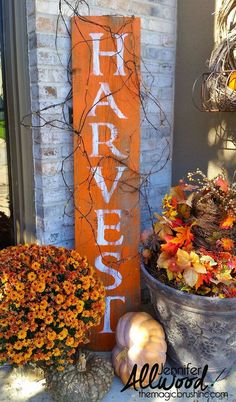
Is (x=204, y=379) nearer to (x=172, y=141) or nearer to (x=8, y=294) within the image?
(x=8, y=294)

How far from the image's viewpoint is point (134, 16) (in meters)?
2.15

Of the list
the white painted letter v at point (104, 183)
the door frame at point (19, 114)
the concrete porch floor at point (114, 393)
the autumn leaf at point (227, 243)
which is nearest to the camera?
the autumn leaf at point (227, 243)

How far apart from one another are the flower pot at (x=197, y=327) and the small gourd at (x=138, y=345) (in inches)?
3.0

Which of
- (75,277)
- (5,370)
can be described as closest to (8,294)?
(75,277)

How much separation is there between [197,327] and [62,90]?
4.56 ft

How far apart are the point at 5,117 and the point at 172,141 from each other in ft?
3.61

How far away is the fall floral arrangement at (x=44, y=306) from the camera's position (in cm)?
169

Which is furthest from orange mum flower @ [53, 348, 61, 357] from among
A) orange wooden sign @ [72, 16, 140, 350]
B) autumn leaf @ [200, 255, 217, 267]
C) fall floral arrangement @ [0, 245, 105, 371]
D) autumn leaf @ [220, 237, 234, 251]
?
autumn leaf @ [220, 237, 234, 251]

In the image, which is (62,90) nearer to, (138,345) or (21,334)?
(21,334)

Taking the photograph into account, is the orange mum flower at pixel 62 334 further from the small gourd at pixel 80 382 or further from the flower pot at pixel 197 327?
the flower pot at pixel 197 327

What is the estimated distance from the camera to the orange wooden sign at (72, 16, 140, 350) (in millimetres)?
2029

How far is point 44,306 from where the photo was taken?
1.70m

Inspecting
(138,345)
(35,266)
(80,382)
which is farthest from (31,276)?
(138,345)
